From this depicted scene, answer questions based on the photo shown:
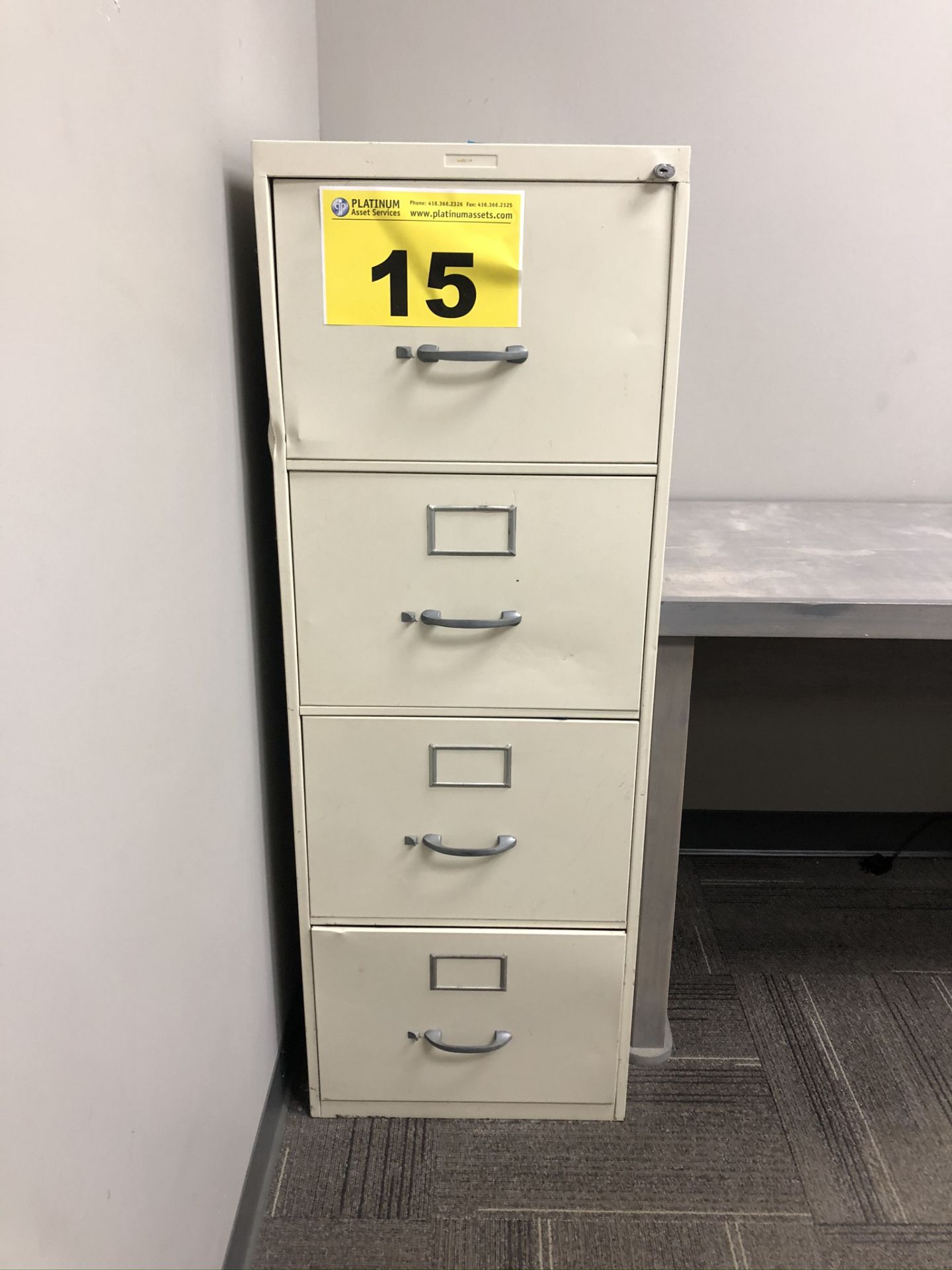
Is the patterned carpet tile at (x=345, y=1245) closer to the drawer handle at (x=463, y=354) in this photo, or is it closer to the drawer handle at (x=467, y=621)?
the drawer handle at (x=467, y=621)

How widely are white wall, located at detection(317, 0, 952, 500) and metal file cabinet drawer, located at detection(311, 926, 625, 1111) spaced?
1062 mm

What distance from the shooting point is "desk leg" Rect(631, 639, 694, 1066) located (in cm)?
135

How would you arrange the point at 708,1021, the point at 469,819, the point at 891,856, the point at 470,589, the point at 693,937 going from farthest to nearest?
the point at 891,856, the point at 693,937, the point at 708,1021, the point at 469,819, the point at 470,589

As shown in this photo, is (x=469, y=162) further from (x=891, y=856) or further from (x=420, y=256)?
(x=891, y=856)

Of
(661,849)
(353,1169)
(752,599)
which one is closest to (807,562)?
(752,599)

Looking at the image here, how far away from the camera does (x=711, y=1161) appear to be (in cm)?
140

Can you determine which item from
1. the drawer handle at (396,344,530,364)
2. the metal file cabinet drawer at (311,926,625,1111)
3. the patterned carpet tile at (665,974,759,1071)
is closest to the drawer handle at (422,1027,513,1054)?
the metal file cabinet drawer at (311,926,625,1111)

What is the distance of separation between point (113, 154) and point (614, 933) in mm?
1140

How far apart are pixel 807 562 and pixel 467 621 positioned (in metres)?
0.62

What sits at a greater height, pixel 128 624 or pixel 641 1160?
pixel 128 624

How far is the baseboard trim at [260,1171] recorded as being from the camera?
47.5 inches

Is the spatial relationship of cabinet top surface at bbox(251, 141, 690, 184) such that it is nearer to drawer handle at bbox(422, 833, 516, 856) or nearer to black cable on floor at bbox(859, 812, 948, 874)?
drawer handle at bbox(422, 833, 516, 856)

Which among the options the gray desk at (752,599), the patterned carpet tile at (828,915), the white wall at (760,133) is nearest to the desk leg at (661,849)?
the gray desk at (752,599)

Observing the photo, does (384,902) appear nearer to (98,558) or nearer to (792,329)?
(98,558)
